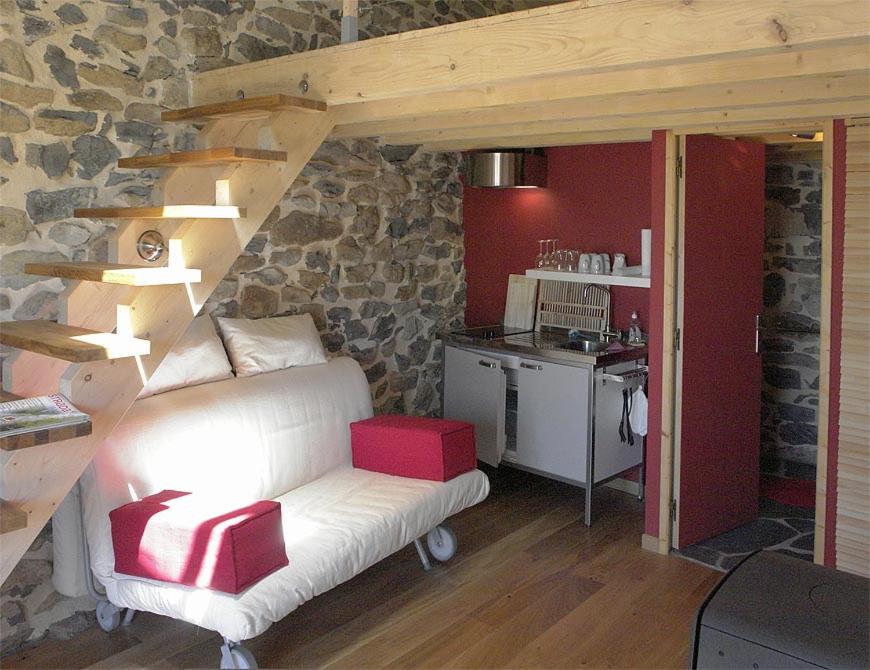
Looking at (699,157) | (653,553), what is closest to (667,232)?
(699,157)

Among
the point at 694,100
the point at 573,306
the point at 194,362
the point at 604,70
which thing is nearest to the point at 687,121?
the point at 694,100

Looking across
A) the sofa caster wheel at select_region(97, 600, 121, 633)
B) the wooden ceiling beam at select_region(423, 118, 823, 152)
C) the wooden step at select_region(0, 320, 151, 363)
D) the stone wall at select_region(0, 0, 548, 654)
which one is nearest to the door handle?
the wooden ceiling beam at select_region(423, 118, 823, 152)

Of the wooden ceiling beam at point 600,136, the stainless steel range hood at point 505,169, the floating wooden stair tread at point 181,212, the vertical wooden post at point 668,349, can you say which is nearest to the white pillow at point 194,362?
the floating wooden stair tread at point 181,212

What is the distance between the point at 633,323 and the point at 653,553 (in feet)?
4.44

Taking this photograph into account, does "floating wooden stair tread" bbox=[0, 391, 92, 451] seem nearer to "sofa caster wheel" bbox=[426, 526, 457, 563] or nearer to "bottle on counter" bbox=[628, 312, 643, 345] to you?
"sofa caster wheel" bbox=[426, 526, 457, 563]

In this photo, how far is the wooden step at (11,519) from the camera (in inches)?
95.3

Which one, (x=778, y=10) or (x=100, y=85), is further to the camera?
(x=100, y=85)

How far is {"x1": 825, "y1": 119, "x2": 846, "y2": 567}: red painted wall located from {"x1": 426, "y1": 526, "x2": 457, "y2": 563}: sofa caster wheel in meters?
1.62

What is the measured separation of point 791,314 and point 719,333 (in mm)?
1289

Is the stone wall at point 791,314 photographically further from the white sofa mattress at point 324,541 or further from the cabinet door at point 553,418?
the white sofa mattress at point 324,541

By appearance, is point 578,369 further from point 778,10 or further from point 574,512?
point 778,10

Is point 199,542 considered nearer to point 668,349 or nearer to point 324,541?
point 324,541

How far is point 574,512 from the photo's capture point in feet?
15.2

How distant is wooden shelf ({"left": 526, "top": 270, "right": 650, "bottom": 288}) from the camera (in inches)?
176
